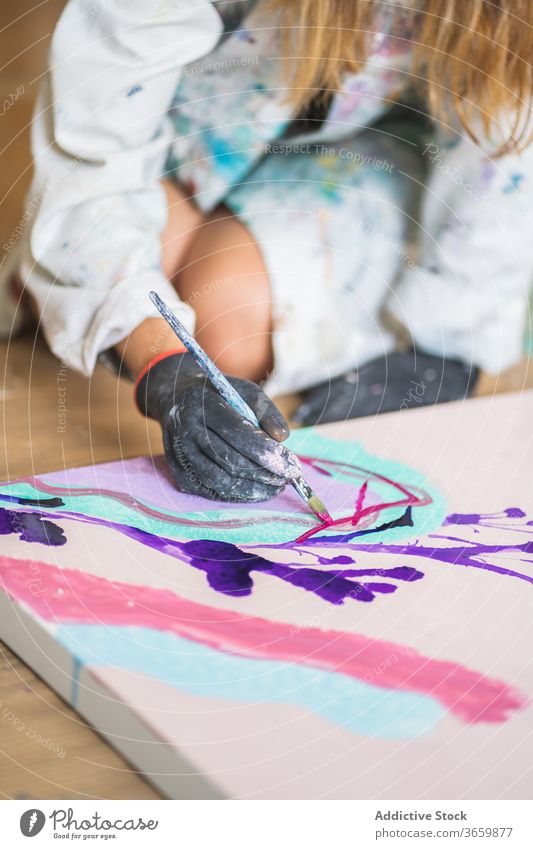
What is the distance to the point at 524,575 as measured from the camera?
53 centimetres

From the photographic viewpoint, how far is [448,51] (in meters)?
0.81

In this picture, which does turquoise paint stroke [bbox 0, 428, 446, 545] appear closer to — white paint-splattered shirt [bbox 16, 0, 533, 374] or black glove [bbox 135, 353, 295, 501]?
black glove [bbox 135, 353, 295, 501]

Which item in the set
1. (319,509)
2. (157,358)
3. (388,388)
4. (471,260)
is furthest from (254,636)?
(471,260)

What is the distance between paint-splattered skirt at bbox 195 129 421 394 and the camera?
84 cm

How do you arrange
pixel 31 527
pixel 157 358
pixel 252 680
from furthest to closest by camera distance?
pixel 157 358 → pixel 31 527 → pixel 252 680

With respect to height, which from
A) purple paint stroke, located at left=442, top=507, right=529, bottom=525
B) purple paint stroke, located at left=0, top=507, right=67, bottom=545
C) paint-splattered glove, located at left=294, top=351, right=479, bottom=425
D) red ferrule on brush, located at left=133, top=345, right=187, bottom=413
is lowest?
paint-splattered glove, located at left=294, top=351, right=479, bottom=425

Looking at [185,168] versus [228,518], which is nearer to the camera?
[228,518]

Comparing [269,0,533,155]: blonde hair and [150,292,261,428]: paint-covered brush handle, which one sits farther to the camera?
[269,0,533,155]: blonde hair

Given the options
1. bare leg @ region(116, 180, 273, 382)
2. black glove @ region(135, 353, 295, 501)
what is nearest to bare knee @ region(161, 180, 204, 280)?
bare leg @ region(116, 180, 273, 382)

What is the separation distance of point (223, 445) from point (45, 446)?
0.20 m

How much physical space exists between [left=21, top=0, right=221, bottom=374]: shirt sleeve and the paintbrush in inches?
5.2

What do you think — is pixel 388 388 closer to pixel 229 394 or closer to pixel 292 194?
pixel 292 194
